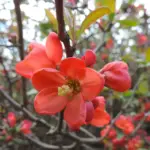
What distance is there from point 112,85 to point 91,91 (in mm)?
68

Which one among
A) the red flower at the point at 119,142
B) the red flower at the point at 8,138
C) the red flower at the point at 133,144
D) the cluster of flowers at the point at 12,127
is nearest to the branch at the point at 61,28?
the cluster of flowers at the point at 12,127

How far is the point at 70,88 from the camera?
0.67 m

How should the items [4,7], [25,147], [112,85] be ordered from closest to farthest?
[112,85]
[4,7]
[25,147]

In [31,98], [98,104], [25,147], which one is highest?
[98,104]

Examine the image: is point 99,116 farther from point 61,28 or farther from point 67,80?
point 61,28

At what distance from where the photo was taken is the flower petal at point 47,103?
648 millimetres

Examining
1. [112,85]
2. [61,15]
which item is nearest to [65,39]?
[61,15]

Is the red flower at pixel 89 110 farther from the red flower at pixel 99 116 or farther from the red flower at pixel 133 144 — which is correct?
the red flower at pixel 133 144

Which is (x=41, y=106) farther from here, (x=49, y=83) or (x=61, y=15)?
(x=61, y=15)

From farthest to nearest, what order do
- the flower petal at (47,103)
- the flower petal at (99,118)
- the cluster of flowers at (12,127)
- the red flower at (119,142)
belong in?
1. the red flower at (119,142)
2. the cluster of flowers at (12,127)
3. the flower petal at (99,118)
4. the flower petal at (47,103)

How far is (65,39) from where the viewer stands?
595mm

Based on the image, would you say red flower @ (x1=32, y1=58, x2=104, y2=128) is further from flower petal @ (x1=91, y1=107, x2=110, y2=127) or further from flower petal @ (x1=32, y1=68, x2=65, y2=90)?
flower petal @ (x1=91, y1=107, x2=110, y2=127)

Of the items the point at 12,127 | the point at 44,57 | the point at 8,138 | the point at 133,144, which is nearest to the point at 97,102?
the point at 44,57

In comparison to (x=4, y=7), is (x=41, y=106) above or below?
below
